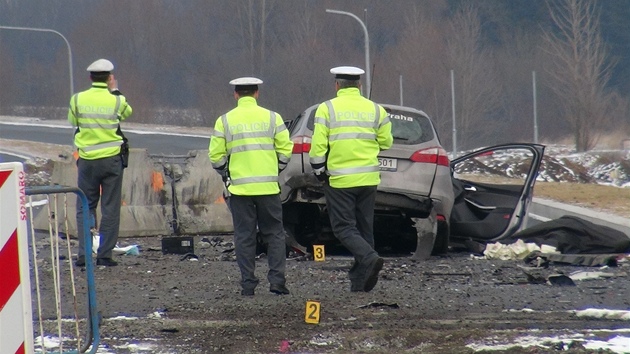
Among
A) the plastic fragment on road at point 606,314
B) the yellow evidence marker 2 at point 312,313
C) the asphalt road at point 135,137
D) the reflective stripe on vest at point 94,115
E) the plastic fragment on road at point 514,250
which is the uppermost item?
the reflective stripe on vest at point 94,115

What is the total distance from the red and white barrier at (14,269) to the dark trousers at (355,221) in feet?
13.4

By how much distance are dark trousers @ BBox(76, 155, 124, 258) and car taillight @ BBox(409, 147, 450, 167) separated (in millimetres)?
2840

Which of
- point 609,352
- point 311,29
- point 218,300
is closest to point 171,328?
point 218,300

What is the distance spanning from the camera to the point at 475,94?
5116 centimetres

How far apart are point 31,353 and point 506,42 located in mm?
58937

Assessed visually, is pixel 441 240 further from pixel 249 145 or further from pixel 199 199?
pixel 199 199

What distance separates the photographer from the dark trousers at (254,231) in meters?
8.82

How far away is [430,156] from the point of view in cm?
1087

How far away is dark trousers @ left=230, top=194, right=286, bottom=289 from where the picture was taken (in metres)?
8.82

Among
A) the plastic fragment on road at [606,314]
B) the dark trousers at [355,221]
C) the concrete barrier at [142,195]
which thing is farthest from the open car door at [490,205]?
the plastic fragment on road at [606,314]

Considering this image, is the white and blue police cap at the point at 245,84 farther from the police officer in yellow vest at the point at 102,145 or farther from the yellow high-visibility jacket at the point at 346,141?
the police officer in yellow vest at the point at 102,145

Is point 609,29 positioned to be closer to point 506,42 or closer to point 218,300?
point 506,42

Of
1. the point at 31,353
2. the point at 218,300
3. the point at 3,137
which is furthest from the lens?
the point at 3,137

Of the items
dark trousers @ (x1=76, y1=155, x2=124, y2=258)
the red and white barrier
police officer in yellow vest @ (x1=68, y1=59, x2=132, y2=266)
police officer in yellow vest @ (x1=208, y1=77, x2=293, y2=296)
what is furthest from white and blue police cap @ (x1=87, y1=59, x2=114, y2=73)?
the red and white barrier
